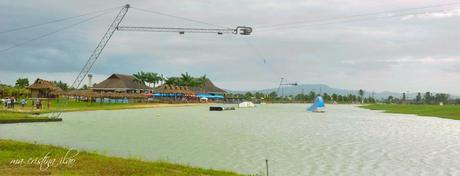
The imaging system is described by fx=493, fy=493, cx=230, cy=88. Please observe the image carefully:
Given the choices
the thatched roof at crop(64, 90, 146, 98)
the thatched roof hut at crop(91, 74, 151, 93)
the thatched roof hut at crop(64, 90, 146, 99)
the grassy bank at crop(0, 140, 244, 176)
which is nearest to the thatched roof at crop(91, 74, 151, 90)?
the thatched roof hut at crop(91, 74, 151, 93)

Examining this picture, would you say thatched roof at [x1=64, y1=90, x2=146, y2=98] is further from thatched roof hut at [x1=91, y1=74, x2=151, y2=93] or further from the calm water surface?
the calm water surface

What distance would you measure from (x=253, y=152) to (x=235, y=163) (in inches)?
225

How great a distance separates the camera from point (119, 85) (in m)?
180

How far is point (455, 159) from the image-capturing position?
1236 inches

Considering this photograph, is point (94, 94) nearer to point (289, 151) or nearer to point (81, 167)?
point (289, 151)

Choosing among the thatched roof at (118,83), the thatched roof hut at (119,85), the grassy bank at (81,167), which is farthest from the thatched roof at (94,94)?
the grassy bank at (81,167)

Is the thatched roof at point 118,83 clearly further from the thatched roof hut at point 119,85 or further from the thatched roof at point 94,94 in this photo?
the thatched roof at point 94,94

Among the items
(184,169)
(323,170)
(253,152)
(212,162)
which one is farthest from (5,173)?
(253,152)

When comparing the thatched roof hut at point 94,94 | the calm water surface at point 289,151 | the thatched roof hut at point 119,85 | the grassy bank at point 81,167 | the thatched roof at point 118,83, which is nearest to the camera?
the grassy bank at point 81,167

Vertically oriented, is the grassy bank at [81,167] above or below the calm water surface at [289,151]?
above

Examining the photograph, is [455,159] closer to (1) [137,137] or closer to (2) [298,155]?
(2) [298,155]

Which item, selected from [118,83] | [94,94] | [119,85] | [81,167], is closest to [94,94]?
[94,94]

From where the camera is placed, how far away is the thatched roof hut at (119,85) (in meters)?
Answer: 179

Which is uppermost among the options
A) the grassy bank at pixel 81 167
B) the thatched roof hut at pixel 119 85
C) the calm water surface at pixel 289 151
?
the thatched roof hut at pixel 119 85
